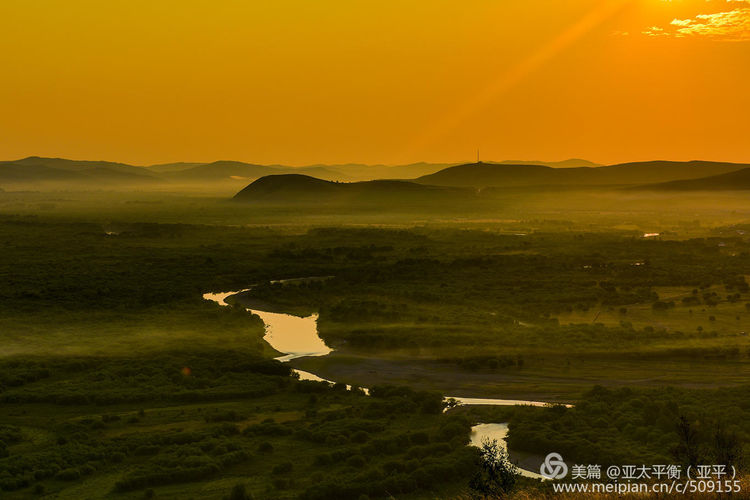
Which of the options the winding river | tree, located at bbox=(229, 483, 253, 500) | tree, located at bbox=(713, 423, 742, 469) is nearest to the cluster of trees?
tree, located at bbox=(713, 423, 742, 469)

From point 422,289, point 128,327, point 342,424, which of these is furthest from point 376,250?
point 342,424

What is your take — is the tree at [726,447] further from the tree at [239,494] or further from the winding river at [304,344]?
the tree at [239,494]

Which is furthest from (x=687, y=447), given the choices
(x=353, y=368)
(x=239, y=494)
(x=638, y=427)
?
(x=353, y=368)

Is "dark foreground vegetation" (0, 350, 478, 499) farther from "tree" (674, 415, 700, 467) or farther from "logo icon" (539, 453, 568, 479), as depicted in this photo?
"tree" (674, 415, 700, 467)

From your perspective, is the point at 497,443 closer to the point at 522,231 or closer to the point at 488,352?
the point at 488,352

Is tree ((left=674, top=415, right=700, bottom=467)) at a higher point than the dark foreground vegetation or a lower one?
higher

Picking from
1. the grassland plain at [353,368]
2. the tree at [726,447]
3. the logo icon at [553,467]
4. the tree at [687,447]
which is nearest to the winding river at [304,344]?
the logo icon at [553,467]

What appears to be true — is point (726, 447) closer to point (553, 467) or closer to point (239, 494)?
point (553, 467)
